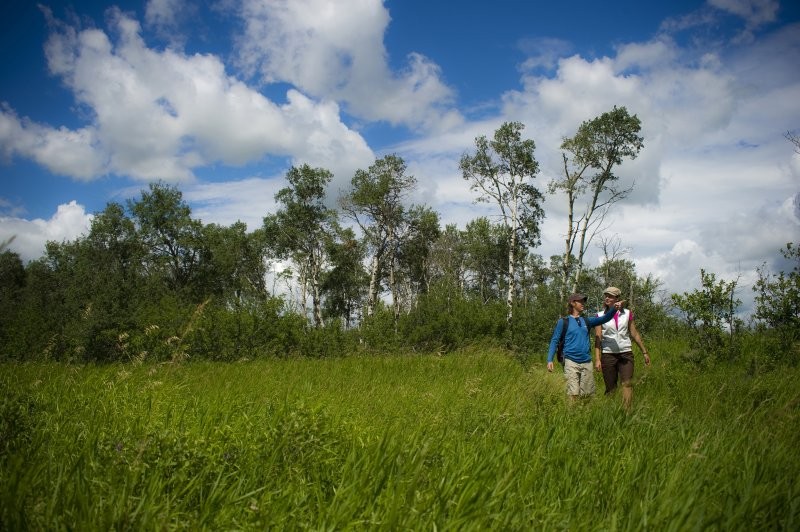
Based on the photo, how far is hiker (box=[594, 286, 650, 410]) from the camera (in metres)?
6.93

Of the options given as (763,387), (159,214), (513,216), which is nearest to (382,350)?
(513,216)

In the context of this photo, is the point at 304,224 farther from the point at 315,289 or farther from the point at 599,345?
the point at 599,345

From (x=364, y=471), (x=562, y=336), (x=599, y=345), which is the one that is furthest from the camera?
(x=599, y=345)

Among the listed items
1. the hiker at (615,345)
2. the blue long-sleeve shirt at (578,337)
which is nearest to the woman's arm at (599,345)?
the hiker at (615,345)

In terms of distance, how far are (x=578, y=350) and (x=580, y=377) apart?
453 mm

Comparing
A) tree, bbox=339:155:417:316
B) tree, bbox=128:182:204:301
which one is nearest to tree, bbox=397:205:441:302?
tree, bbox=339:155:417:316

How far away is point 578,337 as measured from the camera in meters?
6.63

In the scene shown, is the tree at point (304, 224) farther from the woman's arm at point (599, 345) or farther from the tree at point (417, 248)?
the woman's arm at point (599, 345)

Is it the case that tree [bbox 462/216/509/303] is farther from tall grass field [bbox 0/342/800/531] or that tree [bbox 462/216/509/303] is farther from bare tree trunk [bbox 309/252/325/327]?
tall grass field [bbox 0/342/800/531]

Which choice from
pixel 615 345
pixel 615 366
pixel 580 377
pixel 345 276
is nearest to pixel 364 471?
pixel 580 377

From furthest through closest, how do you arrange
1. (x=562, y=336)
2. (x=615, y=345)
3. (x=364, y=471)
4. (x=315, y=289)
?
(x=315, y=289), (x=615, y=345), (x=562, y=336), (x=364, y=471)

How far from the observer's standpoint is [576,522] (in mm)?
2359

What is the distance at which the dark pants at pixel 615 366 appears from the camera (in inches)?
274

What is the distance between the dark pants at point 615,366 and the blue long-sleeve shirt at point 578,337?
79 cm
